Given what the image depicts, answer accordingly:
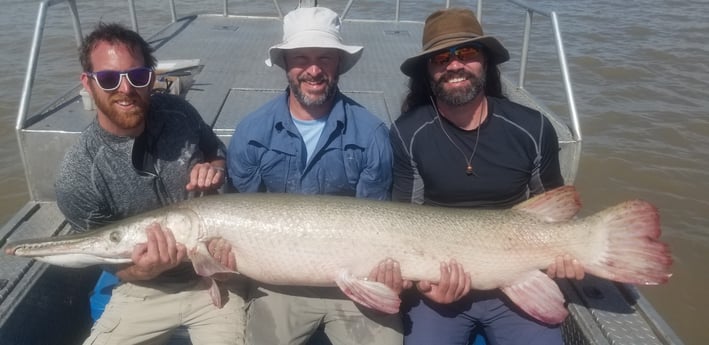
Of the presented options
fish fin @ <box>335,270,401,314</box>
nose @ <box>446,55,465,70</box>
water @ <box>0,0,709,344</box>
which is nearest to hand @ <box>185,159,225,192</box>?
fish fin @ <box>335,270,401,314</box>

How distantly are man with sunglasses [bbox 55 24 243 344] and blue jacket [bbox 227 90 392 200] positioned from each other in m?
0.23

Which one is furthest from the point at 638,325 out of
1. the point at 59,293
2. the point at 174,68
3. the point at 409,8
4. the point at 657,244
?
the point at 409,8

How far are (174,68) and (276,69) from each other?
51.4 inches

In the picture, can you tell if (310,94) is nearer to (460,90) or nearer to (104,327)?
(460,90)

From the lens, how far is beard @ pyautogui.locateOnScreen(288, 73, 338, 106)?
3533 mm

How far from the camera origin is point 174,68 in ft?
17.7

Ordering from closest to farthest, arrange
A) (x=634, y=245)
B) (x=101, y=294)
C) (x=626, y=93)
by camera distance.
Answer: (x=634, y=245) → (x=101, y=294) → (x=626, y=93)

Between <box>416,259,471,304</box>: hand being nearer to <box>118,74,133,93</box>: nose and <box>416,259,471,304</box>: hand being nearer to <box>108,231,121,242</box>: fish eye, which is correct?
<box>108,231,121,242</box>: fish eye

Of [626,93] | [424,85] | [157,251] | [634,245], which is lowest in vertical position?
[626,93]

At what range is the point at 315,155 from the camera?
11.9 feet

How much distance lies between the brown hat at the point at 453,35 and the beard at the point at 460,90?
186 millimetres

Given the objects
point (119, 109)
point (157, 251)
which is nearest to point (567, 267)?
point (157, 251)

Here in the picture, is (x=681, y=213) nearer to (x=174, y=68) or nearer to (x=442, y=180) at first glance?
(x=442, y=180)

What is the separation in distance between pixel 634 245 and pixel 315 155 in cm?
191
